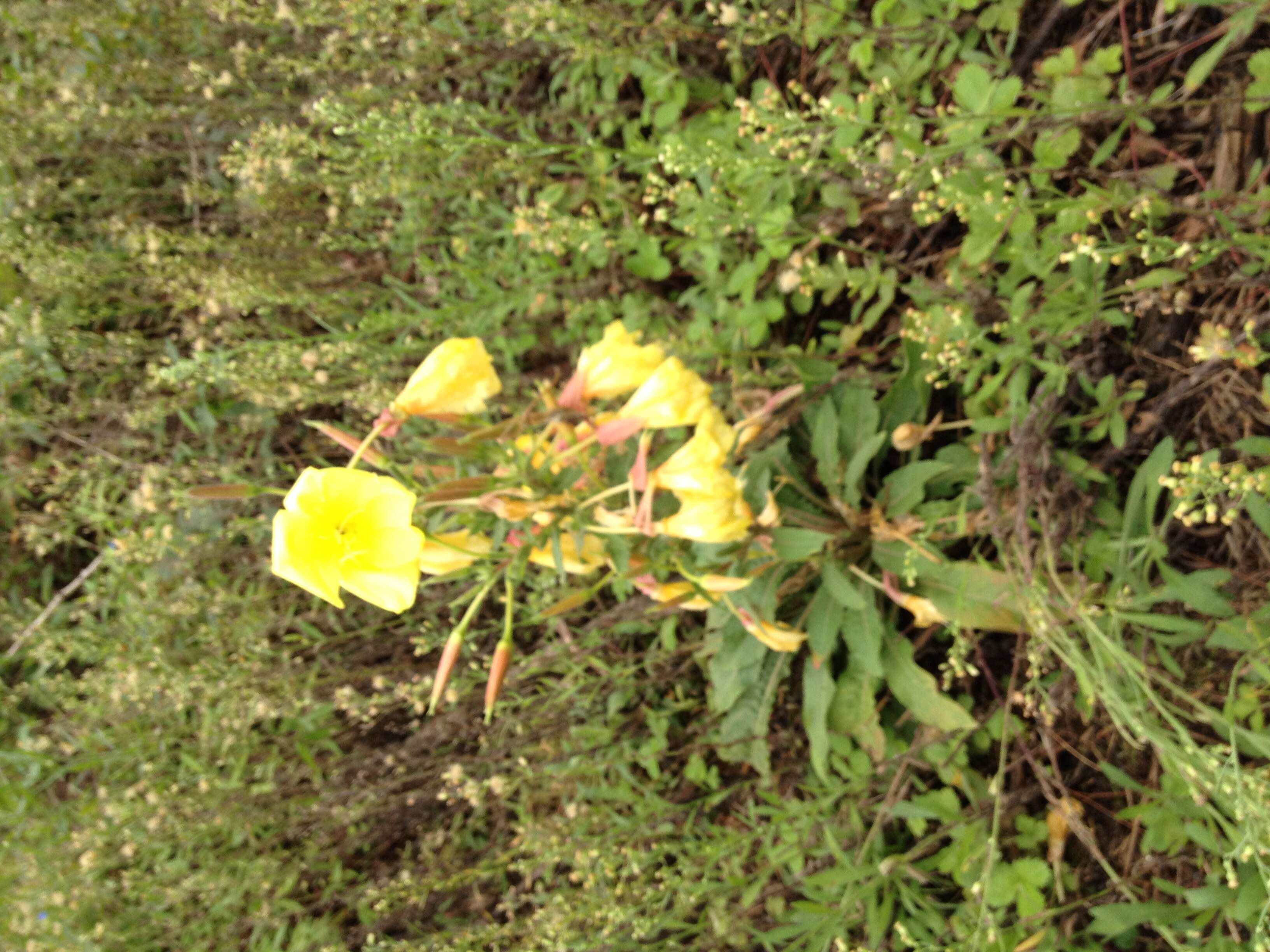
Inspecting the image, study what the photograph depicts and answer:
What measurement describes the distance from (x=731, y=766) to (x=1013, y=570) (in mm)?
1318

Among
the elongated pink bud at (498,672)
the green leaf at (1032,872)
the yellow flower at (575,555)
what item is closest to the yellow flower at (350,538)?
the elongated pink bud at (498,672)

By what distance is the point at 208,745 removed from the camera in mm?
3275

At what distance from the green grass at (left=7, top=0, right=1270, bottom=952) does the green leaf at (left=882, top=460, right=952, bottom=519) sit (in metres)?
0.01

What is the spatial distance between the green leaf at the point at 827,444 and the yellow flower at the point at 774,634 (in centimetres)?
45

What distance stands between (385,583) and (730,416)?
1.53 meters

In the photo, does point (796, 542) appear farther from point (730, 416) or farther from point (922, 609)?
point (730, 416)

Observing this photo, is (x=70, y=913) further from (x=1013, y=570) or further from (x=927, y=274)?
(x=927, y=274)

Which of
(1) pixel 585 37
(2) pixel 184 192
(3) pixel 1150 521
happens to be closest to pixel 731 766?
(3) pixel 1150 521

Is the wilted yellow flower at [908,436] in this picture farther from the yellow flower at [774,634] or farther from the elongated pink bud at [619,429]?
the elongated pink bud at [619,429]

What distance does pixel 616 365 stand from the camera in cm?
204

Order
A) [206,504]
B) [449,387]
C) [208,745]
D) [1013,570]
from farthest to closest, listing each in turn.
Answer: [206,504] → [208,745] → [1013,570] → [449,387]

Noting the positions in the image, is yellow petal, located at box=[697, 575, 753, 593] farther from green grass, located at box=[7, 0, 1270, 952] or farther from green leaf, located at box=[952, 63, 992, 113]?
green leaf, located at box=[952, 63, 992, 113]

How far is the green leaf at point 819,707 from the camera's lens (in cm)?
261

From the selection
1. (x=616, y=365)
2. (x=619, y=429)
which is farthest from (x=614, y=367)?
(x=619, y=429)
